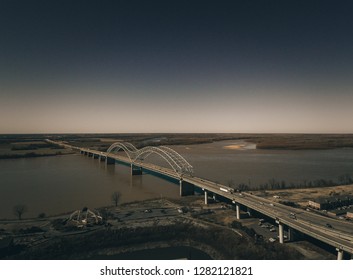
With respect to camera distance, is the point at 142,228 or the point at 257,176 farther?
the point at 257,176

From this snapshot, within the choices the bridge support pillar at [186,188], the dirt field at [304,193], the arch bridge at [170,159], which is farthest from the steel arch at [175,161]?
the dirt field at [304,193]

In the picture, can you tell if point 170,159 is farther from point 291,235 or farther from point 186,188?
point 291,235

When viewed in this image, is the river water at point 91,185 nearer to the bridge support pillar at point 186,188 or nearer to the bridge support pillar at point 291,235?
the bridge support pillar at point 186,188

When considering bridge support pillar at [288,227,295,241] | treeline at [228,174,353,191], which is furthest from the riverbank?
treeline at [228,174,353,191]

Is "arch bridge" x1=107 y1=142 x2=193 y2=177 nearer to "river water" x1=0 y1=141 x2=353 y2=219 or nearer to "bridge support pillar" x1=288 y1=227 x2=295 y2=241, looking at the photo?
"river water" x1=0 y1=141 x2=353 y2=219

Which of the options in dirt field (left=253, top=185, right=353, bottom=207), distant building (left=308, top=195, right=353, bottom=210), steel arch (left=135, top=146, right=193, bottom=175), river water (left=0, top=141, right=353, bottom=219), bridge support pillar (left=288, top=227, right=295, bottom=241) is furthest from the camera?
steel arch (left=135, top=146, right=193, bottom=175)
